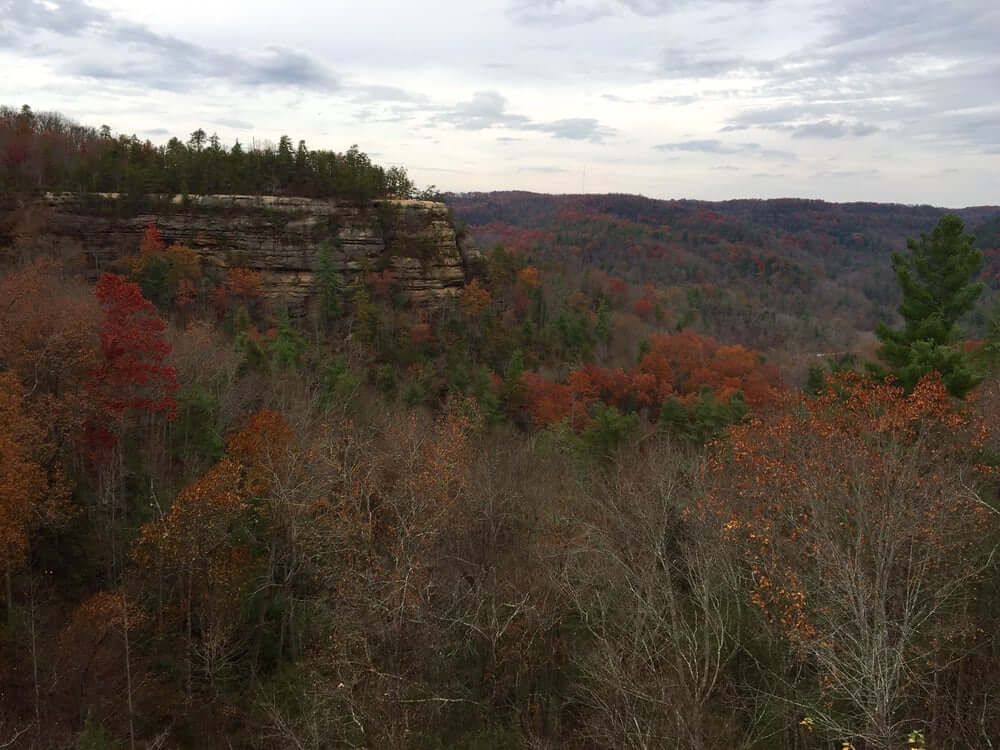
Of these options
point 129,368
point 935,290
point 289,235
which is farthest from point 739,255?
point 129,368

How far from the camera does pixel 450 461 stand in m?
18.2

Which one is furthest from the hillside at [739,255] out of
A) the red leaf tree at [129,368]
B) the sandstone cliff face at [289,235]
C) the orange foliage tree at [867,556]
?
→ the orange foliage tree at [867,556]

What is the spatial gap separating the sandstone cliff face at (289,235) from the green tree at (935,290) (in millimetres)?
38458

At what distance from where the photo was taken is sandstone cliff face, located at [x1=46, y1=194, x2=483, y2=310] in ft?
168

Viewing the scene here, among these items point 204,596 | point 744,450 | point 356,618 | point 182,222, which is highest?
point 182,222

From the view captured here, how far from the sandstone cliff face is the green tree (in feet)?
126

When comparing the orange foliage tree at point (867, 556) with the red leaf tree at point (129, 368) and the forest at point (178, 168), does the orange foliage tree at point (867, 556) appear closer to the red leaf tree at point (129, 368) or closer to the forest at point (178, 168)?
the red leaf tree at point (129, 368)

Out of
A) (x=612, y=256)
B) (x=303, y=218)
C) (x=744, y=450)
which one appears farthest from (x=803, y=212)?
(x=744, y=450)

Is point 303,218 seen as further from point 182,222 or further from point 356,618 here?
point 356,618

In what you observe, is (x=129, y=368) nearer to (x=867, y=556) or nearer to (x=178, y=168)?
A: (x=867, y=556)

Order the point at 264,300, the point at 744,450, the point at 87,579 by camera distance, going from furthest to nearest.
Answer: the point at 264,300 < the point at 87,579 < the point at 744,450

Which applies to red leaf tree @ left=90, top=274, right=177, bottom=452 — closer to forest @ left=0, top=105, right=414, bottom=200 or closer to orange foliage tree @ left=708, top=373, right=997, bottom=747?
orange foliage tree @ left=708, top=373, right=997, bottom=747

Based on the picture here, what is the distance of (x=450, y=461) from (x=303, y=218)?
41.3 m

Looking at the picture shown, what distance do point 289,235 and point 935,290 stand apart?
45.0 metres
